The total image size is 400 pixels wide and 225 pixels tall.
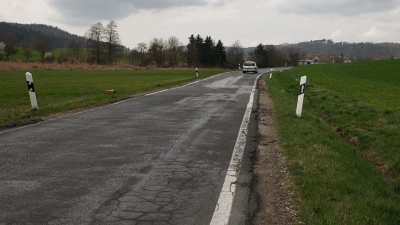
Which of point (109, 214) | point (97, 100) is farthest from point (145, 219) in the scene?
point (97, 100)

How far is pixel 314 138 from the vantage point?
7.37 meters

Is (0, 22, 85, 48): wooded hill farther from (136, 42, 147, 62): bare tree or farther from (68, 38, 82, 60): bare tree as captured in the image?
(136, 42, 147, 62): bare tree

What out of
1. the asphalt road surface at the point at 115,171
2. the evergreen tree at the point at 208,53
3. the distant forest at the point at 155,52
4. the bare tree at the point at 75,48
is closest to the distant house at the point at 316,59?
the distant forest at the point at 155,52

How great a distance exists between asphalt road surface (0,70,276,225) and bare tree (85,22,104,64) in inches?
3239

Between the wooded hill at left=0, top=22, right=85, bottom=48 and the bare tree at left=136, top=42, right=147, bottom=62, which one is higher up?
the wooded hill at left=0, top=22, right=85, bottom=48

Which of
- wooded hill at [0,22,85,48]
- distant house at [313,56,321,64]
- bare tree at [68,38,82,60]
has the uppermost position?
wooded hill at [0,22,85,48]

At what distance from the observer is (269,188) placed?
454 centimetres

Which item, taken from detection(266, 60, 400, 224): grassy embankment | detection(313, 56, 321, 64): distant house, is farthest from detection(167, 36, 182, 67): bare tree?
detection(313, 56, 321, 64): distant house

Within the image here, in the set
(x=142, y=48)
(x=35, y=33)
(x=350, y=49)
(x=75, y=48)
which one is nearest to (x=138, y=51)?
(x=142, y=48)

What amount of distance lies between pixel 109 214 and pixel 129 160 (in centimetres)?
206

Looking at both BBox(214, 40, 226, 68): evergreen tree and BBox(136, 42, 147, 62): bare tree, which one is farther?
BBox(214, 40, 226, 68): evergreen tree

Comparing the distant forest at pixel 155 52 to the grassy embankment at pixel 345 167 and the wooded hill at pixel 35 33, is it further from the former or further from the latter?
the grassy embankment at pixel 345 167

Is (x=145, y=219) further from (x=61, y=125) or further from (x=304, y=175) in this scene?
(x=61, y=125)

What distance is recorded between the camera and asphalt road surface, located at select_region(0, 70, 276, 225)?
3.76m
